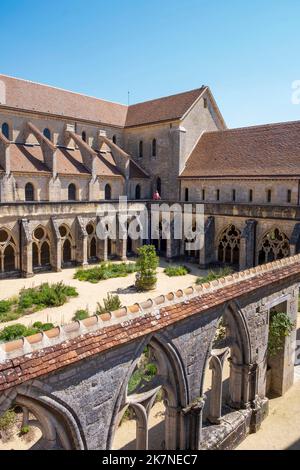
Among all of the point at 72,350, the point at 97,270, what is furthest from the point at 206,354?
the point at 97,270

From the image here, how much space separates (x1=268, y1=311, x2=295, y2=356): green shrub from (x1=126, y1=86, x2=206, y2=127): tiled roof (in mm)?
25361

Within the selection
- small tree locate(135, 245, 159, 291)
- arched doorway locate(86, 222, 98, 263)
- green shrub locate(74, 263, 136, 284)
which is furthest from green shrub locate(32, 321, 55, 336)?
arched doorway locate(86, 222, 98, 263)

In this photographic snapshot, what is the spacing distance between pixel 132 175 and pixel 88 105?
9.39 metres

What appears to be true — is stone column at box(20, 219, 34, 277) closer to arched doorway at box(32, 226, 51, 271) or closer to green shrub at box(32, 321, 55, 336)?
arched doorway at box(32, 226, 51, 271)

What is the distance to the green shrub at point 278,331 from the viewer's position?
1186cm

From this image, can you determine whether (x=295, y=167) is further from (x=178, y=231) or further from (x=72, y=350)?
(x=72, y=350)

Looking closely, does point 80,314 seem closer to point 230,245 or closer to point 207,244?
point 207,244

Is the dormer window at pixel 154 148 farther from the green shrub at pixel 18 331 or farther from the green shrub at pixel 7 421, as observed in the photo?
the green shrub at pixel 7 421

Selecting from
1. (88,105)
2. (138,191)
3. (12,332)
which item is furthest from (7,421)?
(88,105)

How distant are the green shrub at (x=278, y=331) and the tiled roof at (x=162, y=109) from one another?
2536 cm

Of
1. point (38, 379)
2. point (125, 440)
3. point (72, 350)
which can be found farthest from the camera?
point (125, 440)

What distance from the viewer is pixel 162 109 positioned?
37.2 meters

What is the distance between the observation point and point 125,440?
384 inches

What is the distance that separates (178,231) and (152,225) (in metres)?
2.92
